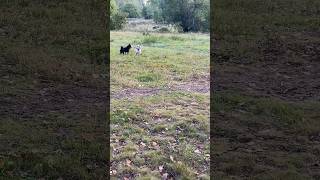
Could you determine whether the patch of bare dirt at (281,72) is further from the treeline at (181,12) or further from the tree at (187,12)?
the tree at (187,12)

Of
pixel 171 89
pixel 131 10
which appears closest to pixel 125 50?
pixel 171 89

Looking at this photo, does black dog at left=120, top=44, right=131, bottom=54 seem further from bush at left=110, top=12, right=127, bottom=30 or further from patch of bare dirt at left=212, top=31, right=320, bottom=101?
bush at left=110, top=12, right=127, bottom=30

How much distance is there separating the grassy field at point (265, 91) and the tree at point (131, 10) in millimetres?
15700

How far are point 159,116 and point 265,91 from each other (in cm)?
349

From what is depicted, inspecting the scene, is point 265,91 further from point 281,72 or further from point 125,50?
point 125,50

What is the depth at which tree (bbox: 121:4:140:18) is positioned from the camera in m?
35.7

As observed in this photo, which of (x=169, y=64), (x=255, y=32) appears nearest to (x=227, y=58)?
(x=169, y=64)

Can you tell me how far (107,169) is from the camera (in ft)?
21.8

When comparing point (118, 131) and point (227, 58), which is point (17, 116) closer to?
point (118, 131)

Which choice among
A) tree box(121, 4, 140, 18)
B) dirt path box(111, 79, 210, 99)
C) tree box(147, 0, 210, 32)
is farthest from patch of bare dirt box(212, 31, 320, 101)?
tree box(121, 4, 140, 18)

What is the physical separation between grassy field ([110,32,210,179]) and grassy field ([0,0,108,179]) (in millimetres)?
361

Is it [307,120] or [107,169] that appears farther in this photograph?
[307,120]

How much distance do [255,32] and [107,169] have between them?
39.5ft

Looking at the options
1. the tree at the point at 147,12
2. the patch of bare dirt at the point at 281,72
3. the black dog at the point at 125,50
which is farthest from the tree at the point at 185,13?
the black dog at the point at 125,50
